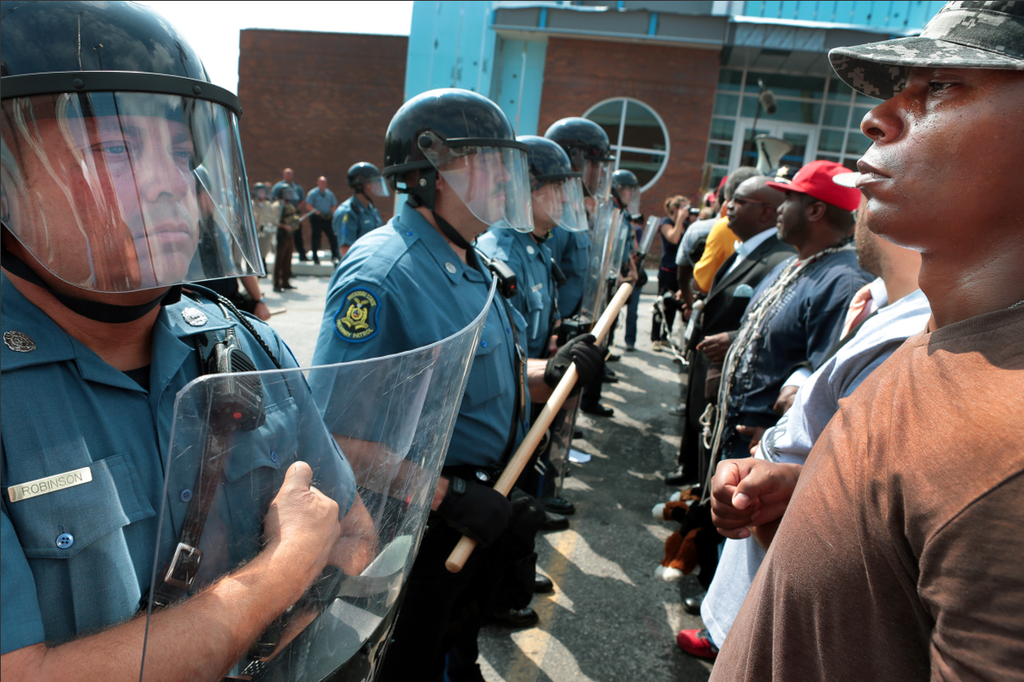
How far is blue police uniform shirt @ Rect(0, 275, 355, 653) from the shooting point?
0.83 meters

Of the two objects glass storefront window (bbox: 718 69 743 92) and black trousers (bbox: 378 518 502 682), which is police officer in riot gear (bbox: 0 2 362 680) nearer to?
black trousers (bbox: 378 518 502 682)

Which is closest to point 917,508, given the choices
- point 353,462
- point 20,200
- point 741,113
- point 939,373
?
point 939,373

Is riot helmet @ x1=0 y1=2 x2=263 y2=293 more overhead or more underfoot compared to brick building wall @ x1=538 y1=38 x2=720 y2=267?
more underfoot

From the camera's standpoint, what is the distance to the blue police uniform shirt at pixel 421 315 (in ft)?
6.01

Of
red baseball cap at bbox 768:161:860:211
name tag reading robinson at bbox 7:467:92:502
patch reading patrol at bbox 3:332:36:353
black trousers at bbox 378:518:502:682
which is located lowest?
black trousers at bbox 378:518:502:682

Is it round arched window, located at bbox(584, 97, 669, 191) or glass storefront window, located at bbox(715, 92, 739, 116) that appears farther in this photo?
round arched window, located at bbox(584, 97, 669, 191)

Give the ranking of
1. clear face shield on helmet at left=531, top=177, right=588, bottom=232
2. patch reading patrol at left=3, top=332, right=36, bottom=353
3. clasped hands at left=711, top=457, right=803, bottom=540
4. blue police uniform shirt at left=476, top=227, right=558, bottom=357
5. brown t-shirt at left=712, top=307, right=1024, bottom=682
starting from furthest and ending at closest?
clear face shield on helmet at left=531, top=177, right=588, bottom=232 < blue police uniform shirt at left=476, top=227, right=558, bottom=357 < clasped hands at left=711, top=457, right=803, bottom=540 < patch reading patrol at left=3, top=332, right=36, bottom=353 < brown t-shirt at left=712, top=307, right=1024, bottom=682

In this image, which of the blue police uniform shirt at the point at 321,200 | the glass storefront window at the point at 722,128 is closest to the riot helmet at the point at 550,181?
the blue police uniform shirt at the point at 321,200

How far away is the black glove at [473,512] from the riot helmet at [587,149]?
3.75 metres

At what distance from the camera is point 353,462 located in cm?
99

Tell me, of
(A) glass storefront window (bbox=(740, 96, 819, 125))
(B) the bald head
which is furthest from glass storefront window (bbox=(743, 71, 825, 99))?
(B) the bald head

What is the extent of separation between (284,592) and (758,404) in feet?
8.14

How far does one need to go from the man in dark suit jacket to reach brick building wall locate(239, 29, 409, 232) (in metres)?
17.5

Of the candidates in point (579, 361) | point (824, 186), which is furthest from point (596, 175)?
point (579, 361)
